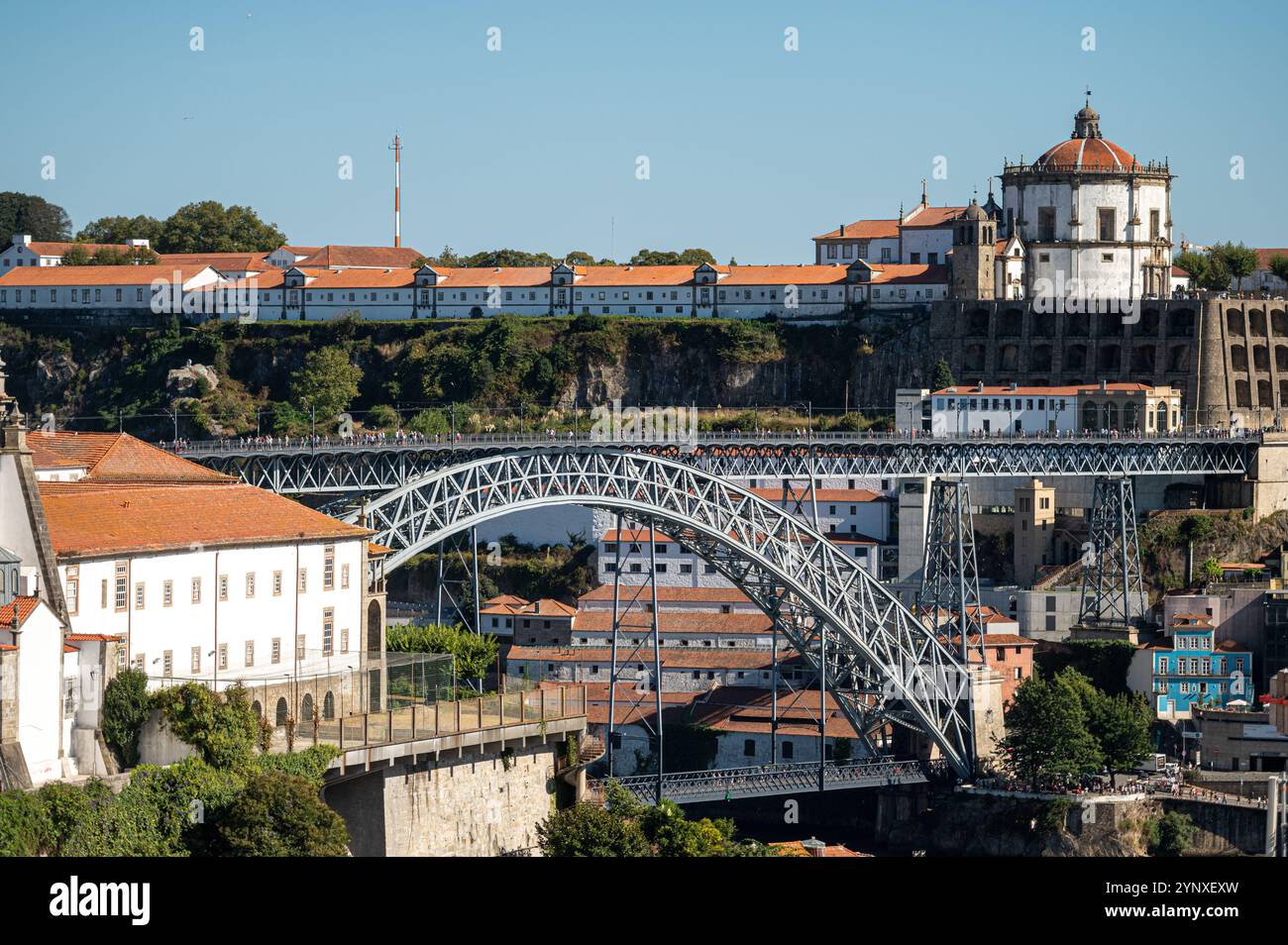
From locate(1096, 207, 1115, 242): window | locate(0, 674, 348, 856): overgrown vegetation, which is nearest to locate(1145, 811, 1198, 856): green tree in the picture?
locate(0, 674, 348, 856): overgrown vegetation

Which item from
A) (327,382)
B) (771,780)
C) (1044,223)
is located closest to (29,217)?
(327,382)

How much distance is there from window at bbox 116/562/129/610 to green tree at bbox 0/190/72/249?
325 feet

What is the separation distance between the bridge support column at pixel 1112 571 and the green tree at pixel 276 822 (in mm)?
48833

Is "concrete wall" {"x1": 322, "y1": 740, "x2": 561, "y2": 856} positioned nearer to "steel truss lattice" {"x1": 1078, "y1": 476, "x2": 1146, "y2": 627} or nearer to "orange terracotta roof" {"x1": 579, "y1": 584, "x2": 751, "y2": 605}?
"orange terracotta roof" {"x1": 579, "y1": 584, "x2": 751, "y2": 605}

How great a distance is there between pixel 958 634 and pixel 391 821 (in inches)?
1494

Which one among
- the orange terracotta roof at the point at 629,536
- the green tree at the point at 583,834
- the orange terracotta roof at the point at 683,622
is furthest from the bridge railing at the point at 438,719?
the orange terracotta roof at the point at 629,536

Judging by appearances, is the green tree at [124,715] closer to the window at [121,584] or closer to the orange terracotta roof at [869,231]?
the window at [121,584]

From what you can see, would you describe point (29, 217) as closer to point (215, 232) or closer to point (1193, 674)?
point (215, 232)

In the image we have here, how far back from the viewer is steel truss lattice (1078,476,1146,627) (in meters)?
78.9

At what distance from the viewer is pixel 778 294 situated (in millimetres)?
106500

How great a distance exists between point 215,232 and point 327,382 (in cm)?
3385

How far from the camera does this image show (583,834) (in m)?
39.8
